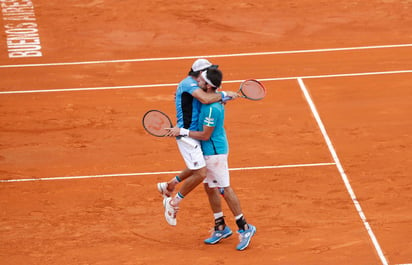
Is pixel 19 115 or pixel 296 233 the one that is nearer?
pixel 296 233

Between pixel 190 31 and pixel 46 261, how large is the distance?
35.6 ft

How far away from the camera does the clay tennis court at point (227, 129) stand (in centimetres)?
1212

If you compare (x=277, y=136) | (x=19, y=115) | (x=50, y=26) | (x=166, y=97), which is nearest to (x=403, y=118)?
(x=277, y=136)

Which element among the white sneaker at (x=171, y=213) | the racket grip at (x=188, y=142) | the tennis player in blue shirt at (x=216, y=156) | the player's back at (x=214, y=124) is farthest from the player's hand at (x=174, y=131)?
the white sneaker at (x=171, y=213)

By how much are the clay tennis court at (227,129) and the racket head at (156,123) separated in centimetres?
163

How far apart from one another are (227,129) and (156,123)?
4.59 meters

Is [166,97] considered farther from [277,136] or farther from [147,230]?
[147,230]

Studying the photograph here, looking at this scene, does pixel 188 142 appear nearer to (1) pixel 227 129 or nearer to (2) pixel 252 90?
(2) pixel 252 90

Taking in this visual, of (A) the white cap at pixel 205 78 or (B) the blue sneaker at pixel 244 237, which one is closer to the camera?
(A) the white cap at pixel 205 78

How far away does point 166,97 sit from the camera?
17.6 metres

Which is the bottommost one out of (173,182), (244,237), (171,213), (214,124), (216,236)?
(216,236)

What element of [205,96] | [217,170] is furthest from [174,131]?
[217,170]

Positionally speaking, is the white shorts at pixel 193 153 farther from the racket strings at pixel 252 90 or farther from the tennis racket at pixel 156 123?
the racket strings at pixel 252 90

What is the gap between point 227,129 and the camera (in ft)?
52.8
